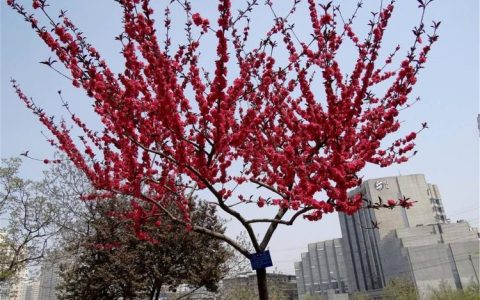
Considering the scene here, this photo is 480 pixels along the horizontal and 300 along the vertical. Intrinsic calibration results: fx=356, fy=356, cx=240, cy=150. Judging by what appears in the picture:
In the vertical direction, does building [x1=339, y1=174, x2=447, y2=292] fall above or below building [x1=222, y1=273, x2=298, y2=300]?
above

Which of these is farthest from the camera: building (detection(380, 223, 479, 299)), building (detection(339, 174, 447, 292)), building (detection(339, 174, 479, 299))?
building (detection(339, 174, 447, 292))

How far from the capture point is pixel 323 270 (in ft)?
275

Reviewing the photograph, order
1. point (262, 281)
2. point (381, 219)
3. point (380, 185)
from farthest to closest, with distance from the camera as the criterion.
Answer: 1. point (380, 185)
2. point (381, 219)
3. point (262, 281)

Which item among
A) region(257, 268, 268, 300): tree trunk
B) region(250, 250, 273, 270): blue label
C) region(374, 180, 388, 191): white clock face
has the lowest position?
region(257, 268, 268, 300): tree trunk

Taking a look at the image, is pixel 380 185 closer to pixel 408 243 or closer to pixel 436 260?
pixel 408 243

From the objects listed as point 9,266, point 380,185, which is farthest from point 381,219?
point 9,266

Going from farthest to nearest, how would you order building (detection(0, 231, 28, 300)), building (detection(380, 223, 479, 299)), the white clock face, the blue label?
the white clock face < building (detection(380, 223, 479, 299)) < building (detection(0, 231, 28, 300)) < the blue label

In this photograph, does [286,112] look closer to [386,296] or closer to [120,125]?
[120,125]

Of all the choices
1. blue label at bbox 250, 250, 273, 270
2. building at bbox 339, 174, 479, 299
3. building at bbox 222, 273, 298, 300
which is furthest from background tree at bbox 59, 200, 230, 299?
building at bbox 339, 174, 479, 299

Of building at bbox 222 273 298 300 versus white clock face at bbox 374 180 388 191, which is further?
white clock face at bbox 374 180 388 191

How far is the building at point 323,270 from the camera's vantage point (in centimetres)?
7994

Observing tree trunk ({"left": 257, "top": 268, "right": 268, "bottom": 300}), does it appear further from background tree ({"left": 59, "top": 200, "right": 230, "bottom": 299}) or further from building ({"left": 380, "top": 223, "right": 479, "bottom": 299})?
building ({"left": 380, "top": 223, "right": 479, "bottom": 299})

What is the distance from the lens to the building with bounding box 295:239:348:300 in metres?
79.9

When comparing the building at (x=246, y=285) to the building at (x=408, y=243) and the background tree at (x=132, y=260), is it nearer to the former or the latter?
the background tree at (x=132, y=260)
